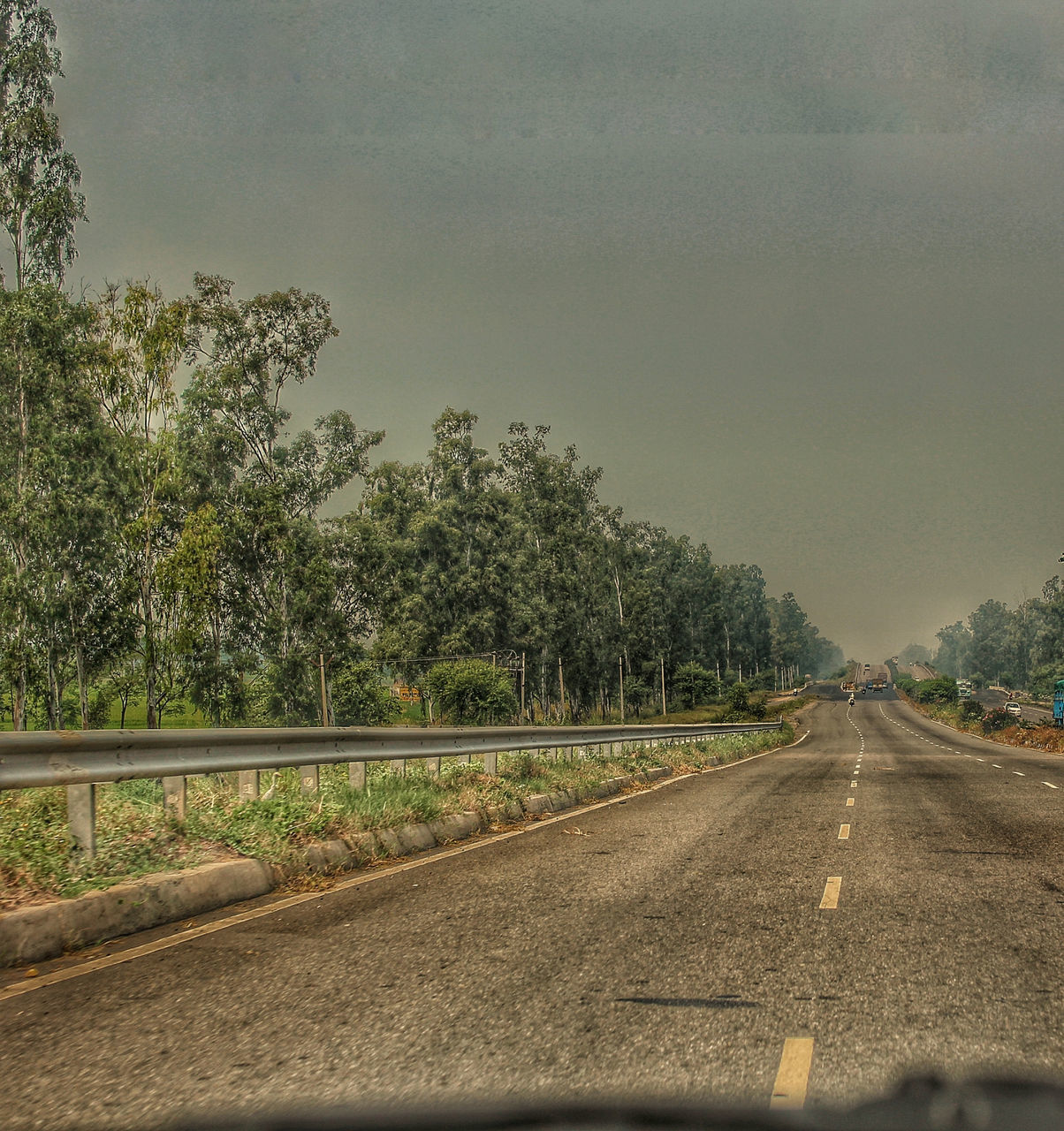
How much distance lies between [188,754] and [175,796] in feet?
3.10

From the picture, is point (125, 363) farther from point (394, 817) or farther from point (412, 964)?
point (412, 964)

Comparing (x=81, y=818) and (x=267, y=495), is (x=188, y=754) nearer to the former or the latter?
(x=81, y=818)

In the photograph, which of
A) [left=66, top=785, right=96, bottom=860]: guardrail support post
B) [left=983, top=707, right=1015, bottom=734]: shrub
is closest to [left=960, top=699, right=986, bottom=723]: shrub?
[left=983, top=707, right=1015, bottom=734]: shrub

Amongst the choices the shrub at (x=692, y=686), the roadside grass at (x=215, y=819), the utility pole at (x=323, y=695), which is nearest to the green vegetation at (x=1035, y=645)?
the shrub at (x=692, y=686)

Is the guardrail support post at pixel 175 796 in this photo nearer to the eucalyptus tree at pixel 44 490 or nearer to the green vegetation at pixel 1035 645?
the eucalyptus tree at pixel 44 490

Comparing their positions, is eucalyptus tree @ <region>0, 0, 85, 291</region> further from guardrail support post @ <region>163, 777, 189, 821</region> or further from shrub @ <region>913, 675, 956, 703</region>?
shrub @ <region>913, 675, 956, 703</region>

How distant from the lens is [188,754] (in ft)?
26.4

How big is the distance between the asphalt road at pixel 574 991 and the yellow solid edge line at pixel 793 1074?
0.03 m

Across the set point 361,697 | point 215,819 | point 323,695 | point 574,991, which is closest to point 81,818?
point 215,819

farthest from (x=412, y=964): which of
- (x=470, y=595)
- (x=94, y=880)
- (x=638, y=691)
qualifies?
(x=638, y=691)

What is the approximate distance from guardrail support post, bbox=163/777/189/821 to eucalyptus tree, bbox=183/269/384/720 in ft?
127

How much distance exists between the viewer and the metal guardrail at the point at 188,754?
21.5 feet

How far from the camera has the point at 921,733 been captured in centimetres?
7038

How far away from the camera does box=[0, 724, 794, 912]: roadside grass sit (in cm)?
658
